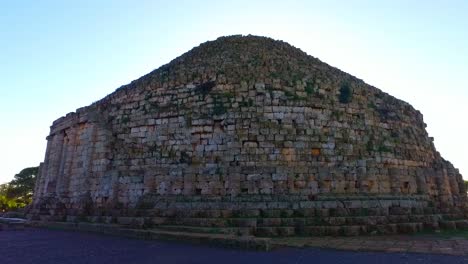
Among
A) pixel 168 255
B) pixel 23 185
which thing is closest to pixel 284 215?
pixel 168 255

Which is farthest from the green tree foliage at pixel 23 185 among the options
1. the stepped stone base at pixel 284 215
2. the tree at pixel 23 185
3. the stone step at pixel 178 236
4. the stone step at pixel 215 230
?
the stone step at pixel 215 230

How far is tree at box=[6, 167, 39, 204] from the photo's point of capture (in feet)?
125

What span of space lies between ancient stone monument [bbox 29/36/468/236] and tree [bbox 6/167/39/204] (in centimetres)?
2584

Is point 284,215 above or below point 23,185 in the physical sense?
below

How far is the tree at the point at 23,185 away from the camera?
3822 centimetres

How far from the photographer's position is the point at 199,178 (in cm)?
1201

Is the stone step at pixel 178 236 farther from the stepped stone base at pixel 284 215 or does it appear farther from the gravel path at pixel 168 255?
the stepped stone base at pixel 284 215

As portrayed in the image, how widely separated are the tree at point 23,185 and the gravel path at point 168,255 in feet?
110

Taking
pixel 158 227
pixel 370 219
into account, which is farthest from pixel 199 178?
pixel 370 219

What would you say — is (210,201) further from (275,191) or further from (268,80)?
(268,80)

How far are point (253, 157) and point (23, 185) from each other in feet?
116

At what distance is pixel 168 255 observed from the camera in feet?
23.3

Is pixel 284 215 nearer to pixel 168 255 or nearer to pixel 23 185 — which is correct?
pixel 168 255

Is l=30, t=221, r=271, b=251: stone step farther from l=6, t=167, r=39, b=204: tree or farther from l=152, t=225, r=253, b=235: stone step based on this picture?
l=6, t=167, r=39, b=204: tree
